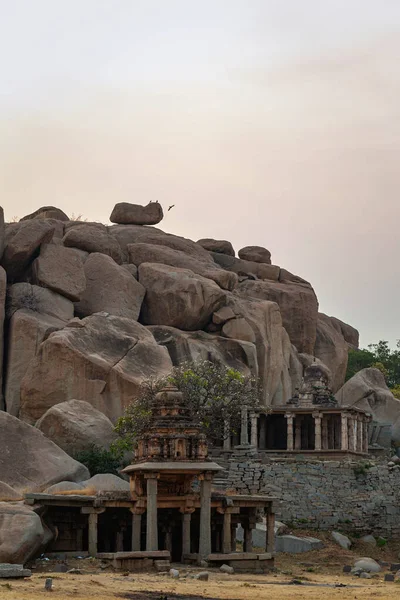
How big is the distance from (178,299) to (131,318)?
3.04 m

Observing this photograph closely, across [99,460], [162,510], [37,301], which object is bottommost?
[162,510]

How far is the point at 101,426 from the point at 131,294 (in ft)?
49.4

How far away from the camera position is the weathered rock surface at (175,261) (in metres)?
65.9

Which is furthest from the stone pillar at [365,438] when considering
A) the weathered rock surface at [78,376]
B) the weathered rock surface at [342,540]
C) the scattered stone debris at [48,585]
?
the scattered stone debris at [48,585]

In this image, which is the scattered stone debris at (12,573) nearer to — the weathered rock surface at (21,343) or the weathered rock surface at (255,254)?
the weathered rock surface at (21,343)

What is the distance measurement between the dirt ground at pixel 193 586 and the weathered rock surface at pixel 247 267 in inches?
1442

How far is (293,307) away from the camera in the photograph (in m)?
69.8

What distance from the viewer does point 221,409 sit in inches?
1977

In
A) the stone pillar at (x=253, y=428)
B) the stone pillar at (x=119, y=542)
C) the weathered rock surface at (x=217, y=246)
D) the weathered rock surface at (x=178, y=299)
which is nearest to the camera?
the stone pillar at (x=119, y=542)

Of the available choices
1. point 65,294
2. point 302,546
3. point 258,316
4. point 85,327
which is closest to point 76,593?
point 302,546

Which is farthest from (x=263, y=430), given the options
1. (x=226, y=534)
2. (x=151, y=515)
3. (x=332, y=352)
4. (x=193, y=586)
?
(x=193, y=586)

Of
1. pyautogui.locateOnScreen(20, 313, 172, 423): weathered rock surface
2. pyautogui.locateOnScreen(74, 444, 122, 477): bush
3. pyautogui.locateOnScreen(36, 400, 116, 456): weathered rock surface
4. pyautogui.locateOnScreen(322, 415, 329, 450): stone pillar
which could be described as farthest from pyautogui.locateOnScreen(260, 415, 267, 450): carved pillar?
pyautogui.locateOnScreen(74, 444, 122, 477): bush

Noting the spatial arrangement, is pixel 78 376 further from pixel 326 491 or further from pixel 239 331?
pixel 239 331

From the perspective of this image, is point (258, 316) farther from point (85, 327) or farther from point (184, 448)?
point (184, 448)
